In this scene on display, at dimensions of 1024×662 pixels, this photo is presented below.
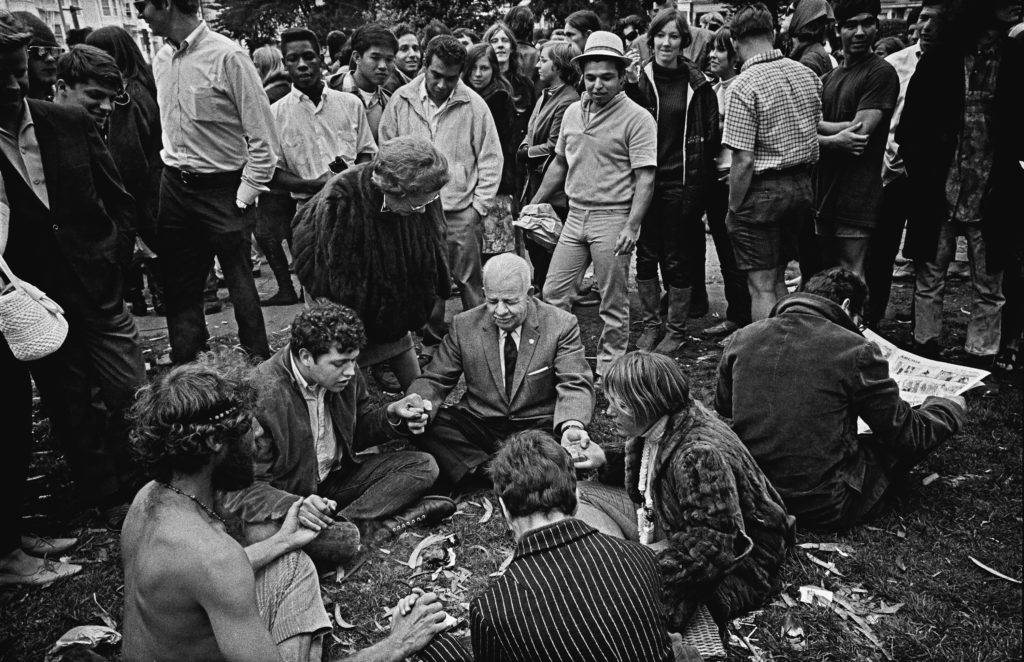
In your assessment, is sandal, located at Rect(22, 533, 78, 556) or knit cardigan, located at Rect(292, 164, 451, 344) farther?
knit cardigan, located at Rect(292, 164, 451, 344)

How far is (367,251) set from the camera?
193 inches

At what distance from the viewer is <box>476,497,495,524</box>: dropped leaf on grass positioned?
4.46 m

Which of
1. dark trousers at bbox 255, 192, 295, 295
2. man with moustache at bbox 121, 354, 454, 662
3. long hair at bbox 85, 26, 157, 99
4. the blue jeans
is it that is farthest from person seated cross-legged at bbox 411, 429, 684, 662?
dark trousers at bbox 255, 192, 295, 295

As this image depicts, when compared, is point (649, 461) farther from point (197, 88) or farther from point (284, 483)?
point (197, 88)

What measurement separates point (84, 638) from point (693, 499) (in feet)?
9.18

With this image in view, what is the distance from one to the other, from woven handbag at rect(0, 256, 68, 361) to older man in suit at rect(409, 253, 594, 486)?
1996mm

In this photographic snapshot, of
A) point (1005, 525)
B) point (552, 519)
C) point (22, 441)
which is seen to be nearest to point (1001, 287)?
point (1005, 525)

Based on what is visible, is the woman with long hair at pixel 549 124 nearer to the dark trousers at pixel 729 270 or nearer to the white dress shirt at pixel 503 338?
the dark trousers at pixel 729 270

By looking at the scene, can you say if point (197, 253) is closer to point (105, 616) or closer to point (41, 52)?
point (41, 52)

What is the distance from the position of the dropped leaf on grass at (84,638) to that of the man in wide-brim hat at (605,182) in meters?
3.76

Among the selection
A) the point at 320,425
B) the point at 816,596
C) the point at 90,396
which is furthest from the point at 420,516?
the point at 816,596

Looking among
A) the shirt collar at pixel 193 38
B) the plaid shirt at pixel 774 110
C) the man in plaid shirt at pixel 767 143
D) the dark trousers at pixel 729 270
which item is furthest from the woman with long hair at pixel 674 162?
the shirt collar at pixel 193 38

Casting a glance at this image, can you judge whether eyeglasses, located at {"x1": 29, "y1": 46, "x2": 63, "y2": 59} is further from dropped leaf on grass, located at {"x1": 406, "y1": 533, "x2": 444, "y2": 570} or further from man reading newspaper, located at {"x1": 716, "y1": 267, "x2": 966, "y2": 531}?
man reading newspaper, located at {"x1": 716, "y1": 267, "x2": 966, "y2": 531}

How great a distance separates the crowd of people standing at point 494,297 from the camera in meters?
2.78
